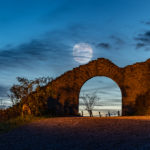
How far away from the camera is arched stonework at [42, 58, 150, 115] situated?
1691 cm

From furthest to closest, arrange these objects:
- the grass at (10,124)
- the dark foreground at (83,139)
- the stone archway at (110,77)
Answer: the stone archway at (110,77) < the grass at (10,124) < the dark foreground at (83,139)

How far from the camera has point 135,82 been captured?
1728 centimetres

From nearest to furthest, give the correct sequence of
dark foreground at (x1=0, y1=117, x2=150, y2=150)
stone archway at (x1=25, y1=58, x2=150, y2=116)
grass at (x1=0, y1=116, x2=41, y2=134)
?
dark foreground at (x1=0, y1=117, x2=150, y2=150) → grass at (x1=0, y1=116, x2=41, y2=134) → stone archway at (x1=25, y1=58, x2=150, y2=116)

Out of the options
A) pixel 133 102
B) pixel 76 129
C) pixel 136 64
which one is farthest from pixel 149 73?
pixel 76 129

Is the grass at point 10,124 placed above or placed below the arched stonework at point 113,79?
below

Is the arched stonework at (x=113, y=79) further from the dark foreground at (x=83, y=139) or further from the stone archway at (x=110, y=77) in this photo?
the dark foreground at (x=83, y=139)

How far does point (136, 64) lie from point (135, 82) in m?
1.43

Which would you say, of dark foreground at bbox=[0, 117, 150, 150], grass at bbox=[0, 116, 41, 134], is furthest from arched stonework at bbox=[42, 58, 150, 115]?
dark foreground at bbox=[0, 117, 150, 150]

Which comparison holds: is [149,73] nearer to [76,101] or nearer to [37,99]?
[76,101]

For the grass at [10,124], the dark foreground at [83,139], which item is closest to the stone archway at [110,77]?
the grass at [10,124]

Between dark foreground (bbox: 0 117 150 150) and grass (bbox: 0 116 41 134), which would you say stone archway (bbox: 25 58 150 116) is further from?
dark foreground (bbox: 0 117 150 150)

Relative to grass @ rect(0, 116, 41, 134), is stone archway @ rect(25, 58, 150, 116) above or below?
above

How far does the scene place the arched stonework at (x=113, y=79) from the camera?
Result: 666 inches

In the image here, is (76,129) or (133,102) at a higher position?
(133,102)
